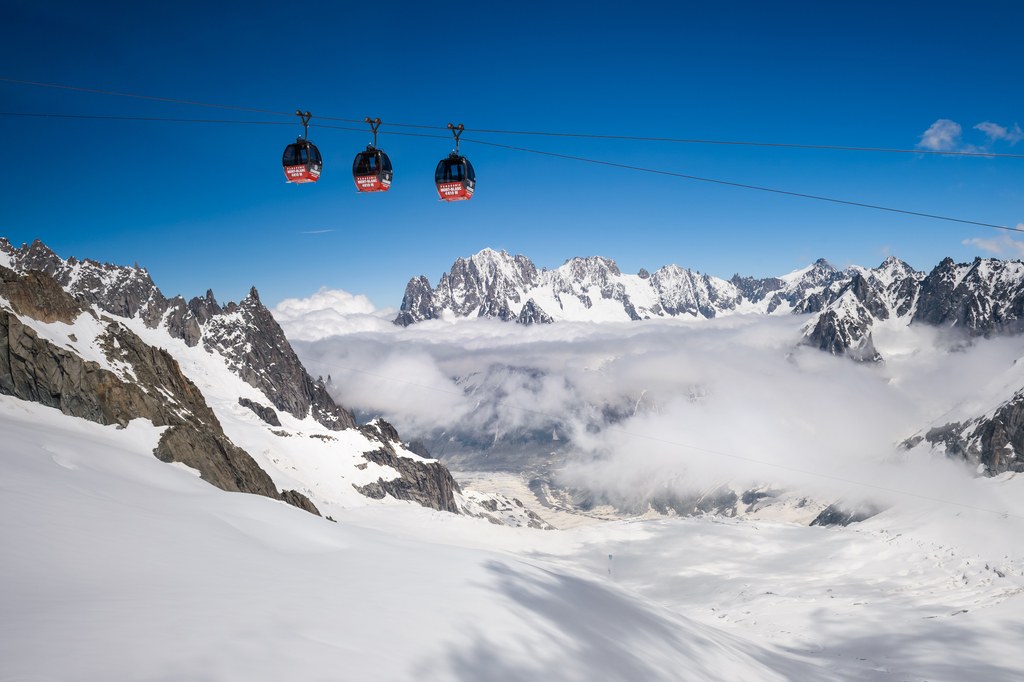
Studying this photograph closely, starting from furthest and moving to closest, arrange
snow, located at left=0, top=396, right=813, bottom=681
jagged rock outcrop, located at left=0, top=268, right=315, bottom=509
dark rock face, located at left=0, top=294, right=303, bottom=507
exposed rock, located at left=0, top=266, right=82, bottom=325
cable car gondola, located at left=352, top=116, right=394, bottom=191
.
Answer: exposed rock, located at left=0, top=266, right=82, bottom=325, jagged rock outcrop, located at left=0, top=268, right=315, bottom=509, dark rock face, located at left=0, top=294, right=303, bottom=507, cable car gondola, located at left=352, top=116, right=394, bottom=191, snow, located at left=0, top=396, right=813, bottom=681

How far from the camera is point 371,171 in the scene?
26.6 meters

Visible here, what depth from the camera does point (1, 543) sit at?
10625 millimetres

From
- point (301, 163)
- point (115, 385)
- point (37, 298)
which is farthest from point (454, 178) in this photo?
point (37, 298)

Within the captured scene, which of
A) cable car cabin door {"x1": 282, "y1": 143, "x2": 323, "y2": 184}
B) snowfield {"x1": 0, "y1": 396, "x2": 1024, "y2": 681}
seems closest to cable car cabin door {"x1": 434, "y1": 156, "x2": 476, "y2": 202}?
cable car cabin door {"x1": 282, "y1": 143, "x2": 323, "y2": 184}

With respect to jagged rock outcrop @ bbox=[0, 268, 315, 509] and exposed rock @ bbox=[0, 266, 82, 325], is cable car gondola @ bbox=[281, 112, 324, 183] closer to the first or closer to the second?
jagged rock outcrop @ bbox=[0, 268, 315, 509]

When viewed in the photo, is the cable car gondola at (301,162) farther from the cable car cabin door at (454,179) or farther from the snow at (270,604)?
the snow at (270,604)

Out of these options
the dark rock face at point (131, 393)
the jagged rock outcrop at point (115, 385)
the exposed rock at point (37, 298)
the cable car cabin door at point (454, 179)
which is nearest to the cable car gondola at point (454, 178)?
the cable car cabin door at point (454, 179)

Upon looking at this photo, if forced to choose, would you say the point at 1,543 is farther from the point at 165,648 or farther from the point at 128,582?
the point at 165,648

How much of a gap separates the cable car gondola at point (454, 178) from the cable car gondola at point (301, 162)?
5523mm

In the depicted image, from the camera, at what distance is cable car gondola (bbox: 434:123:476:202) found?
26.8 metres

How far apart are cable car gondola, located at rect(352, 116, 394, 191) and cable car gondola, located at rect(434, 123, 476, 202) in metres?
2.26

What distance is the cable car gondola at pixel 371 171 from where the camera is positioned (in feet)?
87.2

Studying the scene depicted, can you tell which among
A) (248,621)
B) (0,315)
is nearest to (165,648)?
(248,621)

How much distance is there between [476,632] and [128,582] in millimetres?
6294
